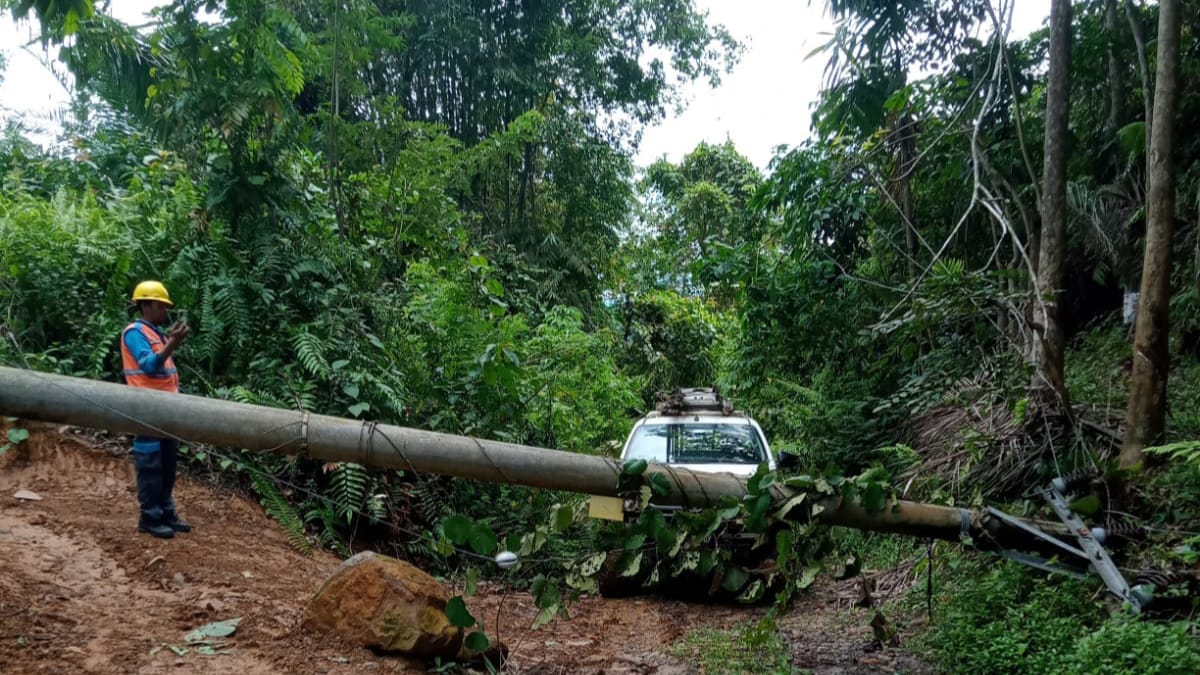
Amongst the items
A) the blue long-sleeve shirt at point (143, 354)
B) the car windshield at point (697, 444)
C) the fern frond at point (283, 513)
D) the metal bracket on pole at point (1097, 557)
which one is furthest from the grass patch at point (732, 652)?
the blue long-sleeve shirt at point (143, 354)

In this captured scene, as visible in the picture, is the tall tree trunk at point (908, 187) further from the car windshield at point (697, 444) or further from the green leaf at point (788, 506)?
the green leaf at point (788, 506)

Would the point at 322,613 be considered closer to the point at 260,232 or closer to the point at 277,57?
the point at 260,232

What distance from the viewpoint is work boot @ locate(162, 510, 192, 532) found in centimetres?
521

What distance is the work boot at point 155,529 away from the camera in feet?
16.6

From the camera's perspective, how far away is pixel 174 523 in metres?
5.26

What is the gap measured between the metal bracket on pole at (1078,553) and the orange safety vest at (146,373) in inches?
205

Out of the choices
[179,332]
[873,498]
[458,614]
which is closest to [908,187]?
[873,498]

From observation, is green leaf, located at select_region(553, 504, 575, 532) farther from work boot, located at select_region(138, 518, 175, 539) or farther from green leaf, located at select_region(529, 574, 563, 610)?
work boot, located at select_region(138, 518, 175, 539)

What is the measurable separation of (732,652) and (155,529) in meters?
4.03

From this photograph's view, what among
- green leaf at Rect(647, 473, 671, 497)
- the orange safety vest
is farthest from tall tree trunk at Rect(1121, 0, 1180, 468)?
the orange safety vest

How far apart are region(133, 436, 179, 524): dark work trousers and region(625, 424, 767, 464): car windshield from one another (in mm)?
3911

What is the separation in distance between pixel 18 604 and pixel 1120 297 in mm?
10966

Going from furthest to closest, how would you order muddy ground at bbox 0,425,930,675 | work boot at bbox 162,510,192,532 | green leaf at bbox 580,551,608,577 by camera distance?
work boot at bbox 162,510,192,532 → muddy ground at bbox 0,425,930,675 → green leaf at bbox 580,551,608,577

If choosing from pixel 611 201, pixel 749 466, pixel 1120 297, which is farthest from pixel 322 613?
pixel 611 201
